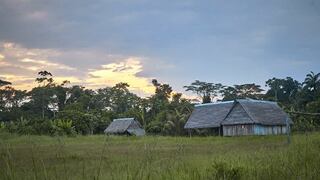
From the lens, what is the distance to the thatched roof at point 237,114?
124 ft

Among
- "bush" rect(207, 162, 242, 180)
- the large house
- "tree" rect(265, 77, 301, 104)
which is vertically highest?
"tree" rect(265, 77, 301, 104)

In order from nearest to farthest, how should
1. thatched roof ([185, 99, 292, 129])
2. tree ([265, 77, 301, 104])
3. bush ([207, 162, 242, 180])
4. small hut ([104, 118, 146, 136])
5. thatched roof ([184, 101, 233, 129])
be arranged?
bush ([207, 162, 242, 180]), thatched roof ([185, 99, 292, 129]), thatched roof ([184, 101, 233, 129]), small hut ([104, 118, 146, 136]), tree ([265, 77, 301, 104])

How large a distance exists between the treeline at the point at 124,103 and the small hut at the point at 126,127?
1.43 m

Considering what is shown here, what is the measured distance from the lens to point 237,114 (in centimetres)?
3834

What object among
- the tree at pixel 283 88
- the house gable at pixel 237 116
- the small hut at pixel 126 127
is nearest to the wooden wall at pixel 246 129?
the house gable at pixel 237 116

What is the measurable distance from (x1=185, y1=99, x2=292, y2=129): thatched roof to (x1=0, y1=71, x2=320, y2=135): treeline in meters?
1.93

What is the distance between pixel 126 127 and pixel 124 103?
640 inches

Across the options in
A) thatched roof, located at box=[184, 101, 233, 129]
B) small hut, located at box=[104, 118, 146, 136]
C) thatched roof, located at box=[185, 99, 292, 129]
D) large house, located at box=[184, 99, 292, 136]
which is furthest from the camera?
small hut, located at box=[104, 118, 146, 136]

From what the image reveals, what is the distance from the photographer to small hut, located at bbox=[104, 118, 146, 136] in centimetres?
4953

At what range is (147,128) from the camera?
4859 cm

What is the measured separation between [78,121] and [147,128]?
29.7 ft

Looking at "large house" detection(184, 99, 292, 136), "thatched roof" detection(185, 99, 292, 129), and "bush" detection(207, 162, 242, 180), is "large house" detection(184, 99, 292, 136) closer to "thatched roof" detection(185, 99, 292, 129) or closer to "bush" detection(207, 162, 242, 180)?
"thatched roof" detection(185, 99, 292, 129)

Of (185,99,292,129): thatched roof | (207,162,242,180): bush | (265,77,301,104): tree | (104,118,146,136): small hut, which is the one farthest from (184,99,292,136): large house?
(207,162,242,180): bush

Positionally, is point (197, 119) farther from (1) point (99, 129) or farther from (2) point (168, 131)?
(1) point (99, 129)
